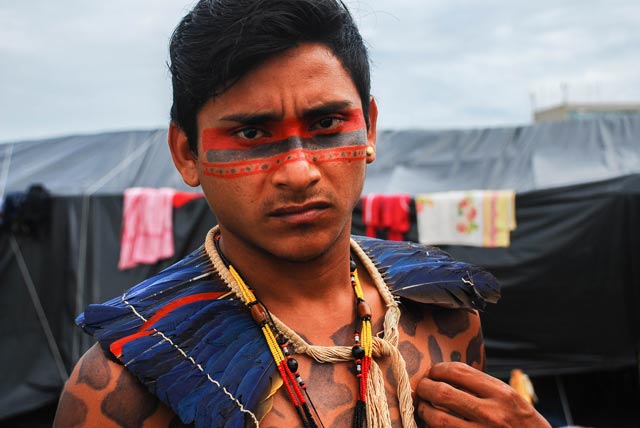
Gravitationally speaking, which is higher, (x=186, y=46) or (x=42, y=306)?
(x=186, y=46)

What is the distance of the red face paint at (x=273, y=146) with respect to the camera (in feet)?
5.05

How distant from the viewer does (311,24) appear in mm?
1583

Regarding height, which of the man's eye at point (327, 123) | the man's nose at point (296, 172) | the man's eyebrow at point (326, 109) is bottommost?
the man's nose at point (296, 172)

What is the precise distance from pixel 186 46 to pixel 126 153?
6657 mm

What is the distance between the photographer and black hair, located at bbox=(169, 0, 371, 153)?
151 centimetres

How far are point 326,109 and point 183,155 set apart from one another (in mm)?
446

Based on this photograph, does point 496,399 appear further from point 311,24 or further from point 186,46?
point 186,46

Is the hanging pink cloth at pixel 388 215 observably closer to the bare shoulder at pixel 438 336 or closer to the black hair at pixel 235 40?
the bare shoulder at pixel 438 336

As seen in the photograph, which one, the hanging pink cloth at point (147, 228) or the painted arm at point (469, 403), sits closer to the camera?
the painted arm at point (469, 403)

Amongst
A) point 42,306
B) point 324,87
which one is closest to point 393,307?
point 324,87

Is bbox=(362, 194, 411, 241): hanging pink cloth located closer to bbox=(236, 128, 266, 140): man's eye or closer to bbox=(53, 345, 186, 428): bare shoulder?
bbox=(236, 128, 266, 140): man's eye

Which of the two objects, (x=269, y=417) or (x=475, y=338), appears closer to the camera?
(x=269, y=417)

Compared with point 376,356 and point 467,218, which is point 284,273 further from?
point 467,218

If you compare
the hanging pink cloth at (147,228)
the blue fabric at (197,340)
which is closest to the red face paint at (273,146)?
the blue fabric at (197,340)
